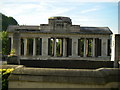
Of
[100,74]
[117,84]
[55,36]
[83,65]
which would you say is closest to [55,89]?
[100,74]

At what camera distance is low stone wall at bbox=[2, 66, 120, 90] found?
29.3 ft

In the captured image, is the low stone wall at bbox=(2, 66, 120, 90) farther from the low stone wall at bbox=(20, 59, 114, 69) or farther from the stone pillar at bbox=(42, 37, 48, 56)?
the stone pillar at bbox=(42, 37, 48, 56)

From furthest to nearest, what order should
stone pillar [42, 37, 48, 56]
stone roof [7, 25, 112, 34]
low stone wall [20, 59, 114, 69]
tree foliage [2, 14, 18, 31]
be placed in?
tree foliage [2, 14, 18, 31]
stone pillar [42, 37, 48, 56]
stone roof [7, 25, 112, 34]
low stone wall [20, 59, 114, 69]

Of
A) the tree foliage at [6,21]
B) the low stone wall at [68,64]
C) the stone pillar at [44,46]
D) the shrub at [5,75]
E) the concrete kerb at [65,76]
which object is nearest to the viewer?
the concrete kerb at [65,76]

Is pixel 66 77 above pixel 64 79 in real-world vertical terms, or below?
above

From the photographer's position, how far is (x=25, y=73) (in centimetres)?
914

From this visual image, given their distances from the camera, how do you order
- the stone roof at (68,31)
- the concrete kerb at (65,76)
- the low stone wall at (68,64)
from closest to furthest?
1. the concrete kerb at (65,76)
2. the low stone wall at (68,64)
3. the stone roof at (68,31)

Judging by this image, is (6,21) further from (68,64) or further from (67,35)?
(68,64)

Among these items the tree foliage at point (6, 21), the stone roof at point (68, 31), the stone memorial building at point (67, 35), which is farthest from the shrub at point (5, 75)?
the tree foliage at point (6, 21)

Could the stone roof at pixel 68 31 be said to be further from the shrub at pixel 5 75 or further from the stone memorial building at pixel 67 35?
the shrub at pixel 5 75

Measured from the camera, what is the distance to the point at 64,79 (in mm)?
8961

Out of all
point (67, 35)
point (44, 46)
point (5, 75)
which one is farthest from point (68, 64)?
point (44, 46)

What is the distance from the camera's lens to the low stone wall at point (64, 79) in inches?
351

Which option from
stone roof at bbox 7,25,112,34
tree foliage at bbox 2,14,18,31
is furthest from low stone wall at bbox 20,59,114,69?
tree foliage at bbox 2,14,18,31
